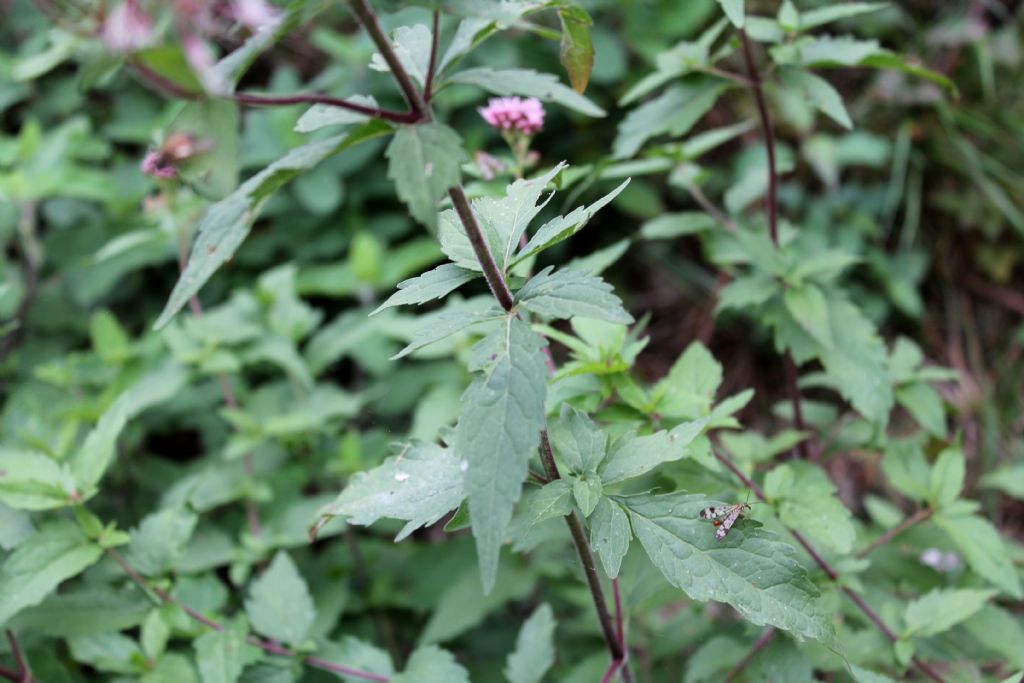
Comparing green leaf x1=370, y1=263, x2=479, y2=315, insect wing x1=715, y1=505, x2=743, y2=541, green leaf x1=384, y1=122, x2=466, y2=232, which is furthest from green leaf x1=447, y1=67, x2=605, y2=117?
insect wing x1=715, y1=505, x2=743, y2=541

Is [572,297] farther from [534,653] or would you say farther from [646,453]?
[534,653]

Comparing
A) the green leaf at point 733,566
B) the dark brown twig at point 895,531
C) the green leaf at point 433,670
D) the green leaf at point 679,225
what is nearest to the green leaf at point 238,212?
the green leaf at point 733,566

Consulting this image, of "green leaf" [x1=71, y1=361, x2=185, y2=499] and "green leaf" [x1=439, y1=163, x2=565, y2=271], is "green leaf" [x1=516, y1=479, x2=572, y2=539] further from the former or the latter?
"green leaf" [x1=71, y1=361, x2=185, y2=499]

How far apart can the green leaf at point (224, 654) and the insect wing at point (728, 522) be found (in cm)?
79

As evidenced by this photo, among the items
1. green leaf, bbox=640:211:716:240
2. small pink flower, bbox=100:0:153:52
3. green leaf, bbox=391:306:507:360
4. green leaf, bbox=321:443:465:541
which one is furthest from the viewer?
green leaf, bbox=640:211:716:240

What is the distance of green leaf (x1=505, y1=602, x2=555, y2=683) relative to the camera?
131cm

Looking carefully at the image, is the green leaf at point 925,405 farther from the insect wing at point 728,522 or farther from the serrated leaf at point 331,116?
the serrated leaf at point 331,116

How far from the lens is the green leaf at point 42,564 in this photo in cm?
126

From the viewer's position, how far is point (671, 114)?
1562mm

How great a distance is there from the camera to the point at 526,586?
1825 mm

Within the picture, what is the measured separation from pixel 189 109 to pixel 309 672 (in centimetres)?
135

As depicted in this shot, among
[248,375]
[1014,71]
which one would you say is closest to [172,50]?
[248,375]

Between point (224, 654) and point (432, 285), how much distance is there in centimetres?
74

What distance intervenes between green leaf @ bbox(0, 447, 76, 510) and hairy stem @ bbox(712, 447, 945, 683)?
1.07 meters
